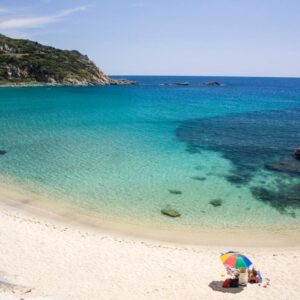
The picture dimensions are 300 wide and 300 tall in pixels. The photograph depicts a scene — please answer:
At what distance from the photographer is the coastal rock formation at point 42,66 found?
141000 millimetres

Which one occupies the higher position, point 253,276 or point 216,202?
point 216,202

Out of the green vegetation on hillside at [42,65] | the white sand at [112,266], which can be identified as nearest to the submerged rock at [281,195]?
the white sand at [112,266]

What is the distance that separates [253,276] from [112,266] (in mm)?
7484

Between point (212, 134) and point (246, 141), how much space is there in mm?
6499

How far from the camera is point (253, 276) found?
17.1m

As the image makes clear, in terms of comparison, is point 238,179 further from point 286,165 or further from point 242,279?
point 242,279

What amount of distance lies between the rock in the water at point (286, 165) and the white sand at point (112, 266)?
15.9 meters

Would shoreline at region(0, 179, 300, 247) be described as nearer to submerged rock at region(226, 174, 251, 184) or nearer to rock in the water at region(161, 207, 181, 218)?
rock in the water at region(161, 207, 181, 218)

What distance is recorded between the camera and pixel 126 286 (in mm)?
16219

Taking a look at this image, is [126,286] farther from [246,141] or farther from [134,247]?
[246,141]

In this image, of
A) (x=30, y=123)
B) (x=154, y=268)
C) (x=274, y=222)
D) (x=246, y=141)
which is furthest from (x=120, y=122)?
(x=154, y=268)

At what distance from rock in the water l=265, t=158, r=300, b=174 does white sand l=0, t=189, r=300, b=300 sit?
15.9 metres

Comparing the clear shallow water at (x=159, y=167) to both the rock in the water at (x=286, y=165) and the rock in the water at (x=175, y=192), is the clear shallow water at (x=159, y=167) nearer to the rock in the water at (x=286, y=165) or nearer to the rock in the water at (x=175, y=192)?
the rock in the water at (x=175, y=192)

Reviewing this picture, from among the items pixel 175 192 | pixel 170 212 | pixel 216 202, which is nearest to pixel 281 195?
pixel 216 202
